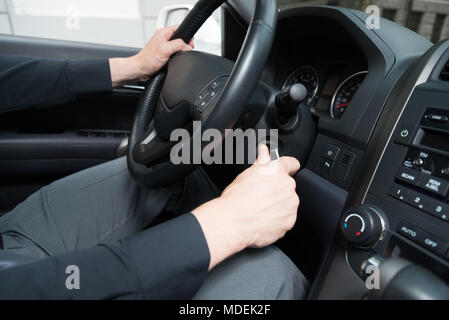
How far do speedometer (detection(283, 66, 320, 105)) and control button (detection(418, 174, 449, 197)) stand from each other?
0.43 meters

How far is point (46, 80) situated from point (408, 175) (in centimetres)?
96

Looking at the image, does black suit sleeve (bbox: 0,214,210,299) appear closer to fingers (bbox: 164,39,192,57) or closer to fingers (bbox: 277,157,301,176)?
fingers (bbox: 277,157,301,176)

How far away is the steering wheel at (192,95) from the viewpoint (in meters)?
0.49

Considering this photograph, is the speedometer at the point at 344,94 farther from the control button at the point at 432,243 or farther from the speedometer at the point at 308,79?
the control button at the point at 432,243


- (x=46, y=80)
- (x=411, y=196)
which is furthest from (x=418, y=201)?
(x=46, y=80)

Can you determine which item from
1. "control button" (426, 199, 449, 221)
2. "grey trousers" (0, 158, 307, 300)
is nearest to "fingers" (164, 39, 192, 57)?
"grey trousers" (0, 158, 307, 300)

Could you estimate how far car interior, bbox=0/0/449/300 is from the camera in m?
0.44

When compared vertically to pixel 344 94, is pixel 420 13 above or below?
above

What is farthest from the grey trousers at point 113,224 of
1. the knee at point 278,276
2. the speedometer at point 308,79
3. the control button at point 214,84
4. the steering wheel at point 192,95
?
the speedometer at point 308,79

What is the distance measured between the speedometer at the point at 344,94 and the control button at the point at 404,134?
0.74ft

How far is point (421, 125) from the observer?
18.7 inches

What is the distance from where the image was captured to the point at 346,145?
625mm

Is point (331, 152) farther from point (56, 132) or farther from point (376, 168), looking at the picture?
point (56, 132)
